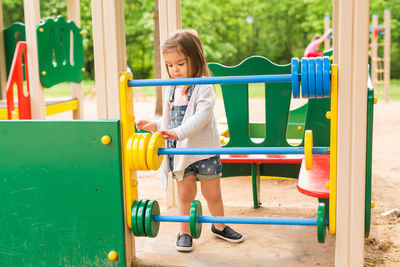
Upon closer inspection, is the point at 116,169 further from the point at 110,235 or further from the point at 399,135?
the point at 399,135

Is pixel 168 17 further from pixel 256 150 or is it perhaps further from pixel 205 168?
pixel 256 150

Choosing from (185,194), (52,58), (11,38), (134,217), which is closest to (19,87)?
(52,58)

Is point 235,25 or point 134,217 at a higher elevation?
point 235,25

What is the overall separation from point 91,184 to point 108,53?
2.01ft

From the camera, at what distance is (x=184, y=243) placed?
2.63 meters

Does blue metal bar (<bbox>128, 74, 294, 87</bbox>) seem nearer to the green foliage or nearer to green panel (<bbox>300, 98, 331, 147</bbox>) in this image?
green panel (<bbox>300, 98, 331, 147</bbox>)

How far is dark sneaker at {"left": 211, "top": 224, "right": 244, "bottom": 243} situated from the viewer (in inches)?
110

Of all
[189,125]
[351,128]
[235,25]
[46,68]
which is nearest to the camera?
[351,128]

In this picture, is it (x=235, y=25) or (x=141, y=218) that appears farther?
(x=235, y=25)

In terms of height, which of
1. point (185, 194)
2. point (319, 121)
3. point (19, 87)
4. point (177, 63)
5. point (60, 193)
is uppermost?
point (177, 63)

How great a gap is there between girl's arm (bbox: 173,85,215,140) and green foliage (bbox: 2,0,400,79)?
697 inches

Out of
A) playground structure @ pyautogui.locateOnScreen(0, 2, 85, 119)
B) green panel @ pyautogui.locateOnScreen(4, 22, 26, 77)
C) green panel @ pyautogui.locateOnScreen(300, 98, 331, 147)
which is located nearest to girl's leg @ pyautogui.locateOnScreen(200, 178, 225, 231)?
green panel @ pyautogui.locateOnScreen(300, 98, 331, 147)

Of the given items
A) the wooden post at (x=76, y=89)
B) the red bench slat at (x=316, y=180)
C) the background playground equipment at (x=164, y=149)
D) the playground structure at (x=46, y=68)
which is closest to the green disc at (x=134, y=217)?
the background playground equipment at (x=164, y=149)

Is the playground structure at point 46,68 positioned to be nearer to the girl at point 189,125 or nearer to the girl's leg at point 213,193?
the girl at point 189,125
